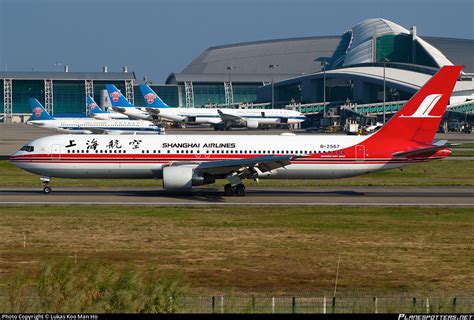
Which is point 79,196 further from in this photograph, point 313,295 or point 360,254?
point 313,295

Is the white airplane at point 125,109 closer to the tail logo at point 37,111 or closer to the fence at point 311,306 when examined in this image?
the tail logo at point 37,111

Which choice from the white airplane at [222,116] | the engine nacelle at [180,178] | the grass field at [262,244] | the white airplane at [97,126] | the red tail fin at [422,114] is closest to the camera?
the grass field at [262,244]

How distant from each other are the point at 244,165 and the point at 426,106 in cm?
1214

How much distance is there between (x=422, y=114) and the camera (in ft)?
165

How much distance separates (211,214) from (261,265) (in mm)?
12012

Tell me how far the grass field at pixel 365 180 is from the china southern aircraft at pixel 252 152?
703 centimetres

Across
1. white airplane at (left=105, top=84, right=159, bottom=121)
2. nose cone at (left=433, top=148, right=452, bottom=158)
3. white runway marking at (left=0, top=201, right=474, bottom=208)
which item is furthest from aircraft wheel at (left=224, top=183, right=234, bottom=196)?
white airplane at (left=105, top=84, right=159, bottom=121)

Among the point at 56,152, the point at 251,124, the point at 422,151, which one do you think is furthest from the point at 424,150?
the point at 251,124

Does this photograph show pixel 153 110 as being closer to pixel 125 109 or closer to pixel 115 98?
pixel 125 109

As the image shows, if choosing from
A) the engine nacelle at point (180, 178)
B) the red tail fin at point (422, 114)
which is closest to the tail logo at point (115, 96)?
the red tail fin at point (422, 114)

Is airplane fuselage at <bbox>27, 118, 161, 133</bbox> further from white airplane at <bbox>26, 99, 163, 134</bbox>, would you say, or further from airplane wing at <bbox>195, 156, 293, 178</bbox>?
airplane wing at <bbox>195, 156, 293, 178</bbox>

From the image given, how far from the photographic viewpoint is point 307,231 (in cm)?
3659

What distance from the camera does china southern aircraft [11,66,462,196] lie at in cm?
4906

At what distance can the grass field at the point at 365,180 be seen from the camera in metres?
57.7
